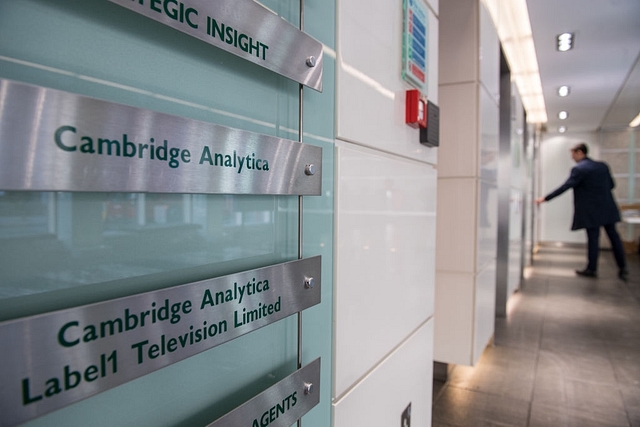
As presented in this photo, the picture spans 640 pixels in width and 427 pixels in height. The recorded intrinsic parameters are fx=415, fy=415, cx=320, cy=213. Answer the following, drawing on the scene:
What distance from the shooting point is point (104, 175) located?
0.46m

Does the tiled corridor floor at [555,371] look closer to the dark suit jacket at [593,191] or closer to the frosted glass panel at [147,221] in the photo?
the dark suit jacket at [593,191]

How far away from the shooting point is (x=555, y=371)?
2930 millimetres

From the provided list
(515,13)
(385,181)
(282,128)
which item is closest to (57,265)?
(282,128)

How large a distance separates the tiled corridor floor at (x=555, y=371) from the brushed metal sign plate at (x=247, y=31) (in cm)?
215

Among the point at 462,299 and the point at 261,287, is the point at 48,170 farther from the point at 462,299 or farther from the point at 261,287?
the point at 462,299

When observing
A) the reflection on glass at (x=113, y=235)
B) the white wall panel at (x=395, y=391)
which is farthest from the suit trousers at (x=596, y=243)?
the reflection on glass at (x=113, y=235)

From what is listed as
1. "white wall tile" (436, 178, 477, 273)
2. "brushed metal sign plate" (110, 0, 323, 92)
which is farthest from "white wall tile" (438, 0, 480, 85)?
"brushed metal sign plate" (110, 0, 323, 92)

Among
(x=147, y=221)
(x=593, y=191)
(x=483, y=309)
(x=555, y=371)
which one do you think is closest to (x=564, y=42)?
(x=593, y=191)

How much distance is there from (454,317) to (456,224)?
0.61m

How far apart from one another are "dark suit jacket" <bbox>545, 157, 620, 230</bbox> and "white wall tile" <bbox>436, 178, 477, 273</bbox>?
4.32 meters

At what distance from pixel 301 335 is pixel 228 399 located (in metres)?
0.21

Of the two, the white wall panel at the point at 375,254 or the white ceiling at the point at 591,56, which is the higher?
the white ceiling at the point at 591,56

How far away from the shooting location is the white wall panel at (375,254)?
1.01 m

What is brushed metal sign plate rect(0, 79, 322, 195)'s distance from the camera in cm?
39
